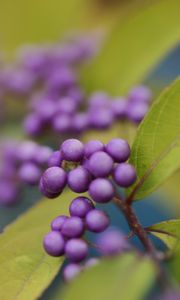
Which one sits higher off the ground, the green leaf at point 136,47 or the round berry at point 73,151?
the green leaf at point 136,47

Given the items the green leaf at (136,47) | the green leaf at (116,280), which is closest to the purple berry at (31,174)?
the green leaf at (136,47)

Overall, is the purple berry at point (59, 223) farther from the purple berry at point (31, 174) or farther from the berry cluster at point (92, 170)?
the purple berry at point (31, 174)

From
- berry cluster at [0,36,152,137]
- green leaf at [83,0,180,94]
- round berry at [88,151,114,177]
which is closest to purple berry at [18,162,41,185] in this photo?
berry cluster at [0,36,152,137]

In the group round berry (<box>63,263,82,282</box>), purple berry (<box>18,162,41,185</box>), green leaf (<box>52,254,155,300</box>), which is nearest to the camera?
green leaf (<box>52,254,155,300</box>)

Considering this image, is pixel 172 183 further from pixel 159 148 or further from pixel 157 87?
pixel 159 148

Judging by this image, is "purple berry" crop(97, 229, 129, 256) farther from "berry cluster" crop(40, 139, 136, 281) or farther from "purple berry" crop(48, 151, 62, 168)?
"purple berry" crop(48, 151, 62, 168)

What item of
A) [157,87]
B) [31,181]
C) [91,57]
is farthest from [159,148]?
[91,57]
